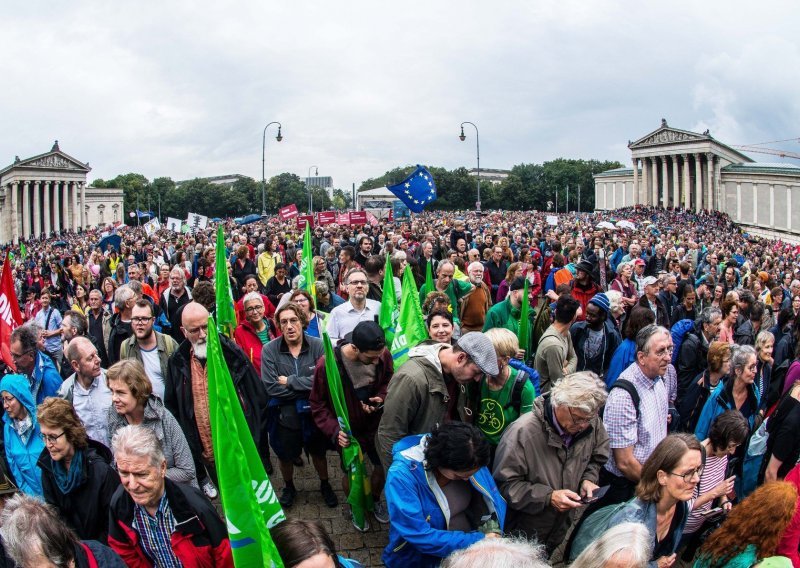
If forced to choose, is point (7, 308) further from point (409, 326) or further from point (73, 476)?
point (409, 326)

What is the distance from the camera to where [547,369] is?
18.3 feet

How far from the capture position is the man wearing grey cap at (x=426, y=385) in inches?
166

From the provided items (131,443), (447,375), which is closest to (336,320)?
(447,375)

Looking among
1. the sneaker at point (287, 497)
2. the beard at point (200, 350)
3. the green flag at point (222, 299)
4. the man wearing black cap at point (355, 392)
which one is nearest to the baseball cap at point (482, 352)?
the man wearing black cap at point (355, 392)

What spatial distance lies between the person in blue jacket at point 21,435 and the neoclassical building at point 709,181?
2733 inches

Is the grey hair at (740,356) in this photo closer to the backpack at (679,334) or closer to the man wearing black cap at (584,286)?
the backpack at (679,334)

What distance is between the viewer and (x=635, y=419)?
431 cm

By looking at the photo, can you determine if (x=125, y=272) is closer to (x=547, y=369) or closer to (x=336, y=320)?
(x=336, y=320)

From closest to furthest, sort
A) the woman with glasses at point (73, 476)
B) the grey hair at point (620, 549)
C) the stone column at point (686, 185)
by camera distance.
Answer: the grey hair at point (620, 549), the woman with glasses at point (73, 476), the stone column at point (686, 185)

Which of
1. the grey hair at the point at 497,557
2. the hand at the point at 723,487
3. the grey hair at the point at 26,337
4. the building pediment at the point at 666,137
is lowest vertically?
the hand at the point at 723,487

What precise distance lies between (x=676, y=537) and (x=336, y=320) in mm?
4035

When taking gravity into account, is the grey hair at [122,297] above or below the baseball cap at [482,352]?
above

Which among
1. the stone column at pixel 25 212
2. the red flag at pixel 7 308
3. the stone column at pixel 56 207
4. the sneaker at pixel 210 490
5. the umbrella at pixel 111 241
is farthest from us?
the stone column at pixel 56 207

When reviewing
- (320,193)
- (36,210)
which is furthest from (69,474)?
(320,193)
